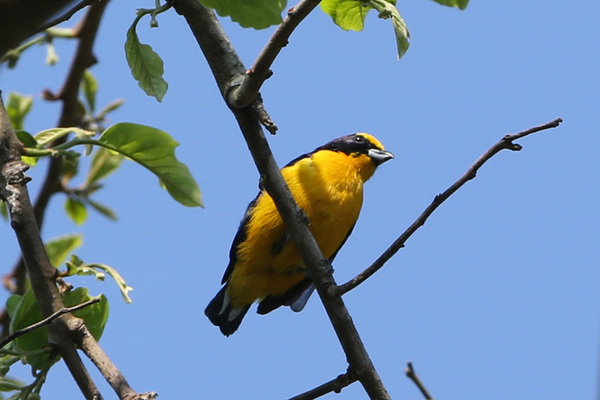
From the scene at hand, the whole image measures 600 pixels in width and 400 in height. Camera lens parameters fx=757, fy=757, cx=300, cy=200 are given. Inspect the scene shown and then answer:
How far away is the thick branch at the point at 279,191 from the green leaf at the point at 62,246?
161cm

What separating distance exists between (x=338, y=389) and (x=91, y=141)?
58.8 inches

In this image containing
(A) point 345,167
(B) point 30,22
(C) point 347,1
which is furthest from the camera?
(A) point 345,167

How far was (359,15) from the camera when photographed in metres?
3.18

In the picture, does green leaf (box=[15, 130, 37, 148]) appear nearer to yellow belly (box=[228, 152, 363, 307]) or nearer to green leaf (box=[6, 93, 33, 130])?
green leaf (box=[6, 93, 33, 130])

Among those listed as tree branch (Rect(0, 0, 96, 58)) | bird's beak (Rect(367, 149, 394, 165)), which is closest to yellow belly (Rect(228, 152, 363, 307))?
bird's beak (Rect(367, 149, 394, 165))

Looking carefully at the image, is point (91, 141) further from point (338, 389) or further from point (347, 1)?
point (338, 389)

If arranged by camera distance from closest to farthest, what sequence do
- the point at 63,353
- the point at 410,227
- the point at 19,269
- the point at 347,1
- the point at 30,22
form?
the point at 30,22
the point at 410,227
the point at 63,353
the point at 347,1
the point at 19,269

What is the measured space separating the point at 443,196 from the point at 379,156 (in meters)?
3.89

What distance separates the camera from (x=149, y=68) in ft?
10.4

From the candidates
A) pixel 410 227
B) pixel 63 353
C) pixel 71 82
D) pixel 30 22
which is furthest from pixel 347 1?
pixel 30 22

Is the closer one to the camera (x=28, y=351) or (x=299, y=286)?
(x=28, y=351)

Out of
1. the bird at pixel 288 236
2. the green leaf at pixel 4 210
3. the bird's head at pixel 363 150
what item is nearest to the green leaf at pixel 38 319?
the green leaf at pixel 4 210

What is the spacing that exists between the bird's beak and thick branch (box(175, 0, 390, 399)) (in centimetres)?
332

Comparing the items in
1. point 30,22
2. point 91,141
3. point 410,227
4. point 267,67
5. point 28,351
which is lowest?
point 30,22
